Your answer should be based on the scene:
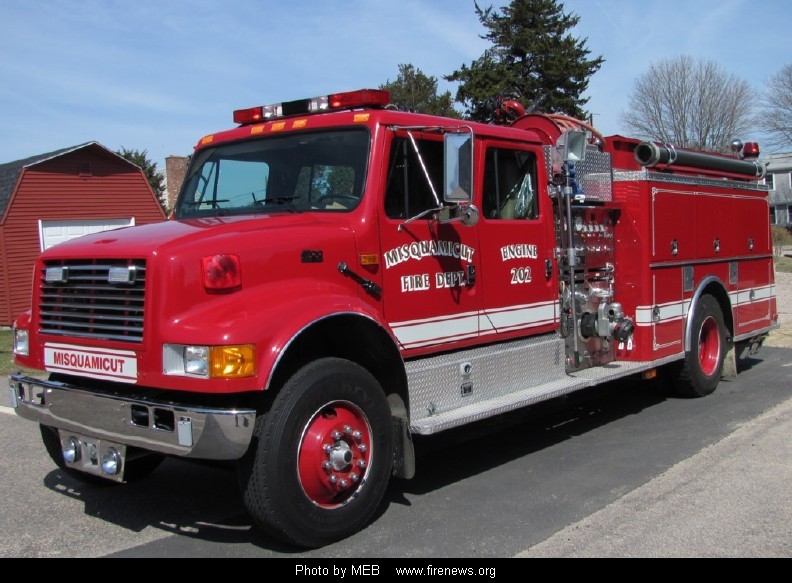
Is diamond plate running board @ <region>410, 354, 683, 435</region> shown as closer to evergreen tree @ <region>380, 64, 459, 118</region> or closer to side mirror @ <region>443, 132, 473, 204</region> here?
side mirror @ <region>443, 132, 473, 204</region>

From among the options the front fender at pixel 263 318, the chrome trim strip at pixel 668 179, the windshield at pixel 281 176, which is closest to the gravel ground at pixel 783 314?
the chrome trim strip at pixel 668 179

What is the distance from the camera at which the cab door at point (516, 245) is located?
5.59 metres

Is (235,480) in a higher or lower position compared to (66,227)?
lower

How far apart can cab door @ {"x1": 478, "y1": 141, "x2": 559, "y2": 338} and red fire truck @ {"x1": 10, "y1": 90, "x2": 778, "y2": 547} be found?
2 cm

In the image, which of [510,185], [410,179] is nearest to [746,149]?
[510,185]

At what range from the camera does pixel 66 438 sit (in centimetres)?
443

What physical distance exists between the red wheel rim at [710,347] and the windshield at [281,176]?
5.07 meters

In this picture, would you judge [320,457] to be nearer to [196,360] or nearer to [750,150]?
[196,360]

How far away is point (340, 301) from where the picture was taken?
14.1 feet

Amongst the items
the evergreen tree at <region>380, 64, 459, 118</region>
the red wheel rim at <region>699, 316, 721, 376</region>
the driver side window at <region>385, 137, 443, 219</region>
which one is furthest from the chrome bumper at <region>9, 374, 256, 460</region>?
the evergreen tree at <region>380, 64, 459, 118</region>

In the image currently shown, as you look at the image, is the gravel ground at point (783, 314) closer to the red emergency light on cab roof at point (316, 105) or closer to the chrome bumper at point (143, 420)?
the red emergency light on cab roof at point (316, 105)

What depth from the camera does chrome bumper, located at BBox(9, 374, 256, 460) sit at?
12.3 ft
